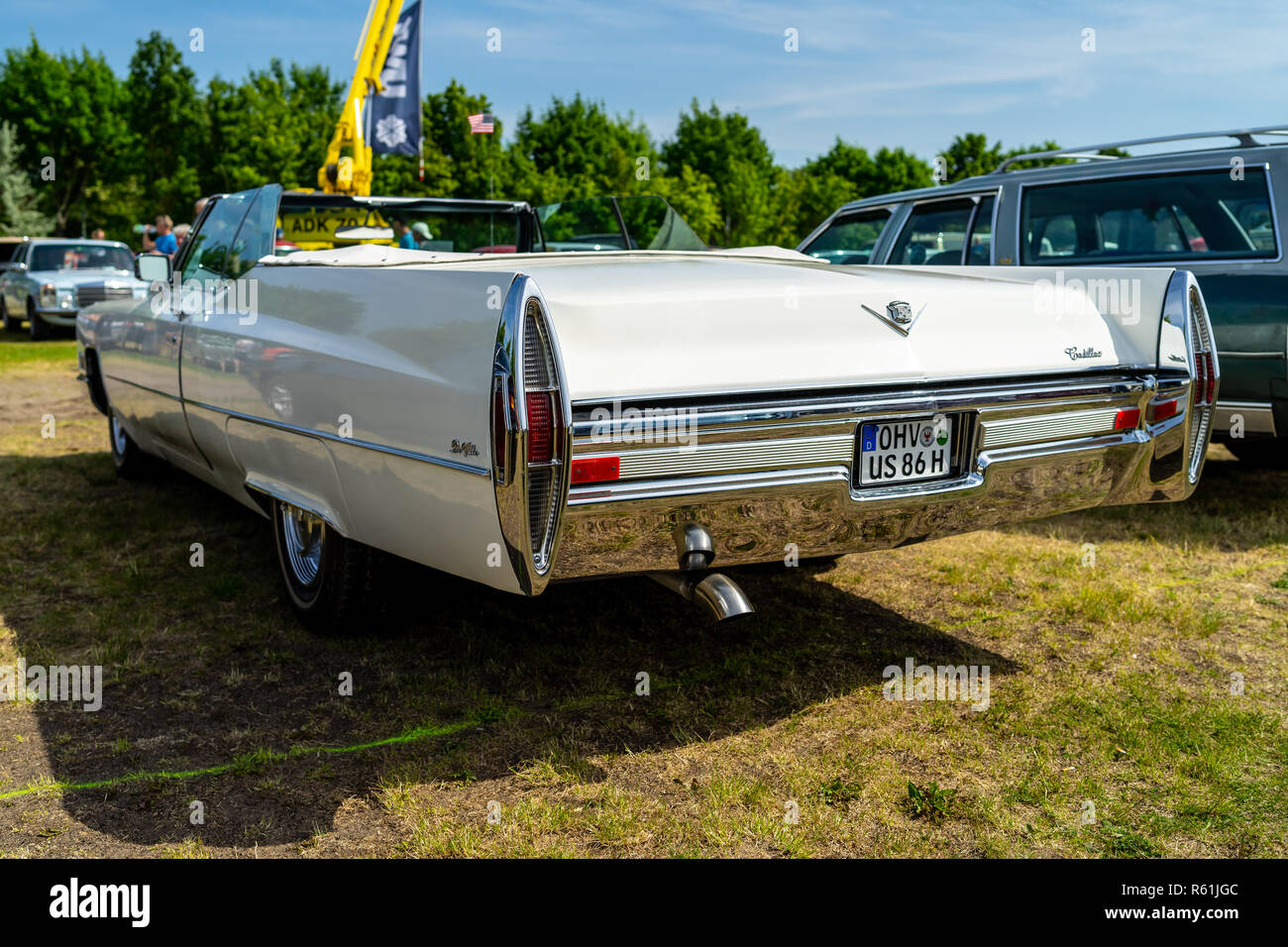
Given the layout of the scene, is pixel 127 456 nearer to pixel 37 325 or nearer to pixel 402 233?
pixel 402 233

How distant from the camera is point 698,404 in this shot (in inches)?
105

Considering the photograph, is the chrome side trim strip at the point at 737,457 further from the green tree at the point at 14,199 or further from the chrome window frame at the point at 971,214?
the green tree at the point at 14,199

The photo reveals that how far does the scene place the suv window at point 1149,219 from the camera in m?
5.35

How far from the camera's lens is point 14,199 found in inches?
1978

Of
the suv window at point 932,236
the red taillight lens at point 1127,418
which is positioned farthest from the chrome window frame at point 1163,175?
the red taillight lens at point 1127,418

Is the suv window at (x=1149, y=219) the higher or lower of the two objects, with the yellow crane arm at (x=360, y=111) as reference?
lower

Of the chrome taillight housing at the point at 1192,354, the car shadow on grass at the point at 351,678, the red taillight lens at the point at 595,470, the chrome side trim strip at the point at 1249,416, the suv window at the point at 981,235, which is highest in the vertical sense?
the suv window at the point at 981,235

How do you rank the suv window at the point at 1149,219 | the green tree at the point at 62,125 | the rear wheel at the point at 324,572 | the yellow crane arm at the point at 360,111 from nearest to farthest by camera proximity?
1. the rear wheel at the point at 324,572
2. the suv window at the point at 1149,219
3. the yellow crane arm at the point at 360,111
4. the green tree at the point at 62,125

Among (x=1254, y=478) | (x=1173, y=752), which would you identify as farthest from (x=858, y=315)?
(x=1254, y=478)

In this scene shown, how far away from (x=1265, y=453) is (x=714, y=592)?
5470 mm

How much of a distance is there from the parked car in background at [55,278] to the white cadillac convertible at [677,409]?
47.1 feet

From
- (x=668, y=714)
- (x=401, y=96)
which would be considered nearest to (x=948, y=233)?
(x=668, y=714)

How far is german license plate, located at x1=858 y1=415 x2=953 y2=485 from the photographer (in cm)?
288

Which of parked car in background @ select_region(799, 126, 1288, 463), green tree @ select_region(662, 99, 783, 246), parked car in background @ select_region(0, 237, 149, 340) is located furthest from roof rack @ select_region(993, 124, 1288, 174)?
green tree @ select_region(662, 99, 783, 246)
